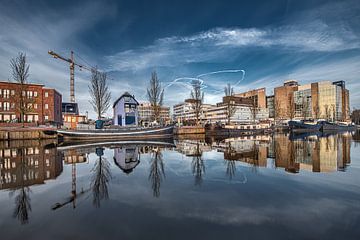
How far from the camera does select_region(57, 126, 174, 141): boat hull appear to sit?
3138 cm

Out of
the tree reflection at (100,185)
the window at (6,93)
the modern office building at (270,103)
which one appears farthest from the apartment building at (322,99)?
the window at (6,93)

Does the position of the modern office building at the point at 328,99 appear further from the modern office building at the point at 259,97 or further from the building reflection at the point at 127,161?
the building reflection at the point at 127,161

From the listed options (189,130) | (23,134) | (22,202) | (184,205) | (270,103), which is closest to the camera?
(184,205)

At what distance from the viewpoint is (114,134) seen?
3275 centimetres

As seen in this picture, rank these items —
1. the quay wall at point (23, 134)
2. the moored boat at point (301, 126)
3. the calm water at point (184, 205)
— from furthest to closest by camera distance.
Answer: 1. the moored boat at point (301, 126)
2. the quay wall at point (23, 134)
3. the calm water at point (184, 205)

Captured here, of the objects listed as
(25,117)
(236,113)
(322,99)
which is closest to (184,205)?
(25,117)

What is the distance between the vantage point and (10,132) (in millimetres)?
31141

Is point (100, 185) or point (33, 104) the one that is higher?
point (33, 104)

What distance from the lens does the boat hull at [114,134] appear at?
31375 mm

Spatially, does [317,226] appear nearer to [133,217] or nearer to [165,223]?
[165,223]

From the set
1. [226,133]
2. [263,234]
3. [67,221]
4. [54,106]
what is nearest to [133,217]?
[67,221]

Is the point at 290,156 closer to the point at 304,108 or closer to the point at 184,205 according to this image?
the point at 184,205

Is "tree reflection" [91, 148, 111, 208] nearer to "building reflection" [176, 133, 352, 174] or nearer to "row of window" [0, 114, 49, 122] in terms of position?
"building reflection" [176, 133, 352, 174]

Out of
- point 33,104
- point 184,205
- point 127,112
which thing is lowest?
point 184,205
